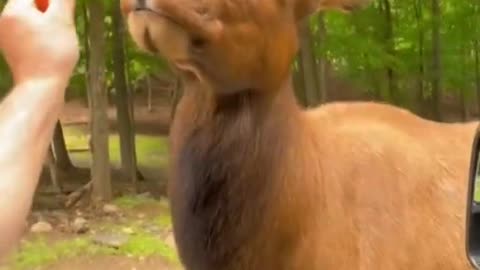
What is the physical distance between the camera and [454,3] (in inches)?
753

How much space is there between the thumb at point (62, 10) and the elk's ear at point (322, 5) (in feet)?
6.25

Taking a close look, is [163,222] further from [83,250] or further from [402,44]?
[402,44]

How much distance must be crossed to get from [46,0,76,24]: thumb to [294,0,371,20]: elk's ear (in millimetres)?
1905

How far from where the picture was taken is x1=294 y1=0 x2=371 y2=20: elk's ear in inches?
152

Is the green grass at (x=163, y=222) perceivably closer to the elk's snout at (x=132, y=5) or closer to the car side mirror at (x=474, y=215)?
the elk's snout at (x=132, y=5)

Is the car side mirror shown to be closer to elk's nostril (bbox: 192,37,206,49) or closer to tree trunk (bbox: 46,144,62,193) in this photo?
elk's nostril (bbox: 192,37,206,49)

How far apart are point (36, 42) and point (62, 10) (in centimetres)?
10

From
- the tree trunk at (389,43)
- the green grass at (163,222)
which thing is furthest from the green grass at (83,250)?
the tree trunk at (389,43)

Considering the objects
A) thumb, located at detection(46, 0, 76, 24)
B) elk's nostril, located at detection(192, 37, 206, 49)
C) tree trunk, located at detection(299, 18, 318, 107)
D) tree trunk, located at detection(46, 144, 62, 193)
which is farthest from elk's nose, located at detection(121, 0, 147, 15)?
tree trunk, located at detection(46, 144, 62, 193)

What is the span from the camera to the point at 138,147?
26812 mm

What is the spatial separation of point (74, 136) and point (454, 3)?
43.0ft

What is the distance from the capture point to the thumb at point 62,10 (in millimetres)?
1948

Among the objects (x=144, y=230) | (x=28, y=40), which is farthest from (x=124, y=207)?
(x=28, y=40)

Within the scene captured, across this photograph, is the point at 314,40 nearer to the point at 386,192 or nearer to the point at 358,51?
the point at 358,51
